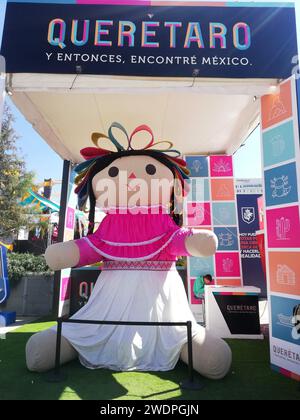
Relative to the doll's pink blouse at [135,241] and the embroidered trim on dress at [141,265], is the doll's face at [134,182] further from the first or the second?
the embroidered trim on dress at [141,265]

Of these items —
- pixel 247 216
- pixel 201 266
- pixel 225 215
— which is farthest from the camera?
pixel 247 216

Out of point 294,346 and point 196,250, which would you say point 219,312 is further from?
point 196,250

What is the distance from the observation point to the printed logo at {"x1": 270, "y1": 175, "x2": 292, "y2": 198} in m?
2.83

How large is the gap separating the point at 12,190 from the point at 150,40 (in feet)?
27.9

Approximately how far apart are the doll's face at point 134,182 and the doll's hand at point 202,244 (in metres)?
0.56

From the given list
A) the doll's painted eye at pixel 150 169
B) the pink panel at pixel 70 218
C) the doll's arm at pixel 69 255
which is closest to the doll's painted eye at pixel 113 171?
the doll's painted eye at pixel 150 169

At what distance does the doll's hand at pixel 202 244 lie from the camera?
252 centimetres

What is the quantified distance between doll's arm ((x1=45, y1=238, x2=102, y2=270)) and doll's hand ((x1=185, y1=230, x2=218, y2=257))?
838mm

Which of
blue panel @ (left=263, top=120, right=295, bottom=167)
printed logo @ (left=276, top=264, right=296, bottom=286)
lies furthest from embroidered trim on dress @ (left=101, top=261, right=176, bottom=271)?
blue panel @ (left=263, top=120, right=295, bottom=167)

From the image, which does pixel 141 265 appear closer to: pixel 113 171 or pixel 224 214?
pixel 113 171

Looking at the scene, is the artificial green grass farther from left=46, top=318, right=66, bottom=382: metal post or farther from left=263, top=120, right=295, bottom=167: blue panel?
left=263, top=120, right=295, bottom=167: blue panel

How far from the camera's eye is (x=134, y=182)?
288 cm

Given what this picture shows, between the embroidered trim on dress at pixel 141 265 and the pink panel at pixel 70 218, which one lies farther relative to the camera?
the pink panel at pixel 70 218

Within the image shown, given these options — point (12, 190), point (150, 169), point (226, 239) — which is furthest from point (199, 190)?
point (12, 190)
